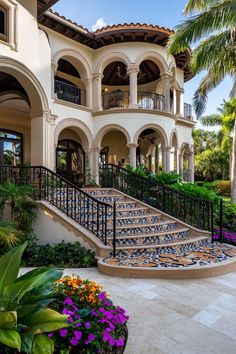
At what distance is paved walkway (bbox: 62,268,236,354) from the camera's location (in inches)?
119

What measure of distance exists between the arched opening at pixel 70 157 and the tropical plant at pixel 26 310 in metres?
12.5

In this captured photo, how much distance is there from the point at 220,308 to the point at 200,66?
10.7 meters

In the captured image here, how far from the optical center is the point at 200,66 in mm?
11812

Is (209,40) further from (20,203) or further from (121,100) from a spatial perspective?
(20,203)

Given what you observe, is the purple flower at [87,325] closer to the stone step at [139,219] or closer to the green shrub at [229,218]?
the stone step at [139,219]

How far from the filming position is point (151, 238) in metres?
7.20

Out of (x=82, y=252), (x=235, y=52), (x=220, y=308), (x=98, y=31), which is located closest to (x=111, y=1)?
(x=98, y=31)

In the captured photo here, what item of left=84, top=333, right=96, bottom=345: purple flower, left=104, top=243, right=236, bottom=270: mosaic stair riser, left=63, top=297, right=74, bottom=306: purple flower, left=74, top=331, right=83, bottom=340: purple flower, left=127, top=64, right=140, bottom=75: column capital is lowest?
left=104, top=243, right=236, bottom=270: mosaic stair riser

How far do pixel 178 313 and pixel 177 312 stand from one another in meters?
0.03

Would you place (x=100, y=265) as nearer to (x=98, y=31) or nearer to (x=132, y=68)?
(x=132, y=68)

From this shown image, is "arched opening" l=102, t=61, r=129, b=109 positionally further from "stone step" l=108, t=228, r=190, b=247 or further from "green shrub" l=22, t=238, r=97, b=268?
"green shrub" l=22, t=238, r=97, b=268

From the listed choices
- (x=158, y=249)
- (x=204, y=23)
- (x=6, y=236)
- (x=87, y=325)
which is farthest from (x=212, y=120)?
(x=87, y=325)

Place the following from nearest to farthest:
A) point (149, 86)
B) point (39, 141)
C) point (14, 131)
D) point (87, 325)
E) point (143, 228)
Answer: point (87, 325) → point (143, 228) → point (39, 141) → point (14, 131) → point (149, 86)

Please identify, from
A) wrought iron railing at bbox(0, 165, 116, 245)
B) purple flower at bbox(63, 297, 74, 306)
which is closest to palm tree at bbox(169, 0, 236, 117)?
wrought iron railing at bbox(0, 165, 116, 245)
